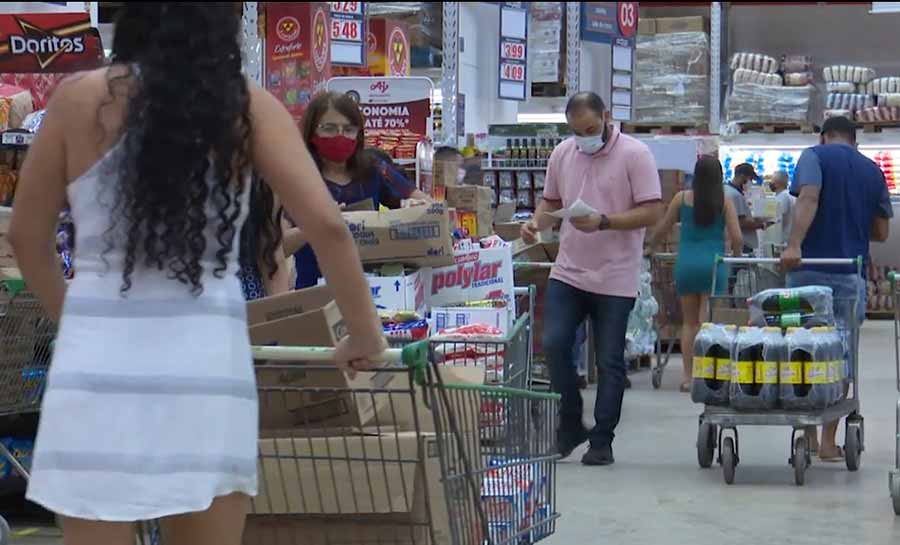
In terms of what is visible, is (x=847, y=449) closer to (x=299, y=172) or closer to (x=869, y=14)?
(x=299, y=172)

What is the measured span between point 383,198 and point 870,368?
767 cm

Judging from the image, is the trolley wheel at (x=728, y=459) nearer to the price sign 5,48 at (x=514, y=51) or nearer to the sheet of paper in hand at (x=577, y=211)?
the sheet of paper in hand at (x=577, y=211)

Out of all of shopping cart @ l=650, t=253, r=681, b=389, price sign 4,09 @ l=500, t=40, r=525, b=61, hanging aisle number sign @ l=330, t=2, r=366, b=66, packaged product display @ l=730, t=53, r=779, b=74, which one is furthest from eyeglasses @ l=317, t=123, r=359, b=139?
packaged product display @ l=730, t=53, r=779, b=74

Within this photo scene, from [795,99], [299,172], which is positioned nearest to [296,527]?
[299,172]

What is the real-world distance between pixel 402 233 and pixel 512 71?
1024 cm

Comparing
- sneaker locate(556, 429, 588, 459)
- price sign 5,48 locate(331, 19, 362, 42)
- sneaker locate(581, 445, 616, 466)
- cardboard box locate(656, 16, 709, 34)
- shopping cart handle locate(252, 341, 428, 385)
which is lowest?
sneaker locate(581, 445, 616, 466)

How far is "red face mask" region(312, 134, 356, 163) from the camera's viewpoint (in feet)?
17.5

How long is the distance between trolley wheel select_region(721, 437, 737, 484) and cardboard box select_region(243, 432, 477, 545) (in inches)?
151

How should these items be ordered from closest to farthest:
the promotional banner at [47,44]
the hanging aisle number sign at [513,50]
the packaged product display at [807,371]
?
1. the packaged product display at [807,371]
2. the promotional banner at [47,44]
3. the hanging aisle number sign at [513,50]

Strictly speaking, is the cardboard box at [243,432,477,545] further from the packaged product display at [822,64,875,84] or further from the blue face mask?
the packaged product display at [822,64,875,84]

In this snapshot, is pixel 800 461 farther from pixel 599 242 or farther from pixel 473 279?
pixel 473 279

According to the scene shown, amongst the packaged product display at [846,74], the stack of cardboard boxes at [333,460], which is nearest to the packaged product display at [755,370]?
the stack of cardboard boxes at [333,460]

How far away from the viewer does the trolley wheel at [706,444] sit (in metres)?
7.43

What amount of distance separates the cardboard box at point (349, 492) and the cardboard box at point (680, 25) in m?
15.5
